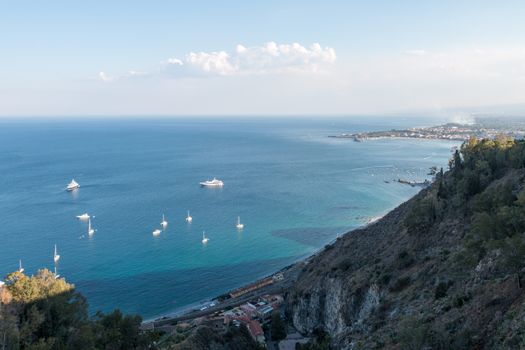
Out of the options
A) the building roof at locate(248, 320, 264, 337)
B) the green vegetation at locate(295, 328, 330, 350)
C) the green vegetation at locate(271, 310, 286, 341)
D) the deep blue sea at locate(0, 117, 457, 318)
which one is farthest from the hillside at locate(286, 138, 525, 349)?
the deep blue sea at locate(0, 117, 457, 318)

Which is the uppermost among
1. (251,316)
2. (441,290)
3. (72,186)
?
(441,290)

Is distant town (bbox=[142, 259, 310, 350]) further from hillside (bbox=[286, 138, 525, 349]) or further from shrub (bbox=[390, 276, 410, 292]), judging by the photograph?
shrub (bbox=[390, 276, 410, 292])

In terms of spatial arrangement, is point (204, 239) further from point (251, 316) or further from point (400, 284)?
point (400, 284)

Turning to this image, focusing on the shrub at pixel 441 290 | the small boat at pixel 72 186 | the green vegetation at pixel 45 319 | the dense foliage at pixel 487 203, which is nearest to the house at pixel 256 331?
the green vegetation at pixel 45 319

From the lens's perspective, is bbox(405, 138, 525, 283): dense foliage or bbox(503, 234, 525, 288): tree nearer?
bbox(503, 234, 525, 288): tree

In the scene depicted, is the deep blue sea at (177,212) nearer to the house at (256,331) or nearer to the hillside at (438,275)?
the house at (256,331)

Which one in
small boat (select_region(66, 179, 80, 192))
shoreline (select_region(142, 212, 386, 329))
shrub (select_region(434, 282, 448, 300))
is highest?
shrub (select_region(434, 282, 448, 300))

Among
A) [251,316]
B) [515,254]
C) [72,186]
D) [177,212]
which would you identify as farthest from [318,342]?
[72,186]
